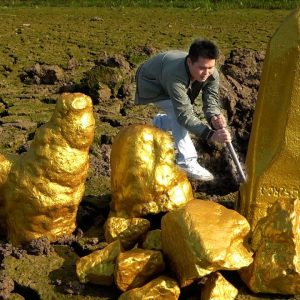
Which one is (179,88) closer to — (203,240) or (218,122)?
(218,122)

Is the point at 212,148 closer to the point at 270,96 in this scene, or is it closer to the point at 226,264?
the point at 270,96

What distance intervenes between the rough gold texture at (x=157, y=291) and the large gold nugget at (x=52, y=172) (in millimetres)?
657

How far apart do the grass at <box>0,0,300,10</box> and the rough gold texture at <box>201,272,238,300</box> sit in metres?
9.32

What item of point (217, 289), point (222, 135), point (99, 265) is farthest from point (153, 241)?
point (222, 135)

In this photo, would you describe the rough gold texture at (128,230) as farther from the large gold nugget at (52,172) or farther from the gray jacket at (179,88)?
the gray jacket at (179,88)

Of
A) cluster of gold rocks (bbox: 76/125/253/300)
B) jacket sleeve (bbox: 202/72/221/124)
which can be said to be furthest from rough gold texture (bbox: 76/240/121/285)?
jacket sleeve (bbox: 202/72/221/124)

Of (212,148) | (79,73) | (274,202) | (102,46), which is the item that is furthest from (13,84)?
(274,202)

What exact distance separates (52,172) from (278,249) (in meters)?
1.09

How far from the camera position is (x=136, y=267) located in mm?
3121

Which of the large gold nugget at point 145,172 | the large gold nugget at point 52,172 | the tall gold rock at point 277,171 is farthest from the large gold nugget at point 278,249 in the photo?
the large gold nugget at point 52,172

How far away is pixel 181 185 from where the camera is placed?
357 cm

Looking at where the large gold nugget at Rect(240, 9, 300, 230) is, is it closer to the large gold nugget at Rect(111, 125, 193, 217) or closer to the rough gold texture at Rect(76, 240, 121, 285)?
the large gold nugget at Rect(111, 125, 193, 217)

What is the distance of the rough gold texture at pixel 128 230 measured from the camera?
340 cm

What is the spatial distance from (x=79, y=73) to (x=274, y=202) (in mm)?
4490
